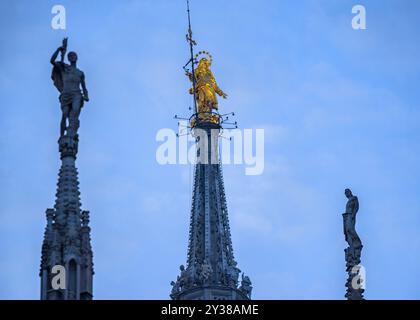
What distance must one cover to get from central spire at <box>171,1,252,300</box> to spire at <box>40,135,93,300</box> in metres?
61.4

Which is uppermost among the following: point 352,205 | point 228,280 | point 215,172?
point 215,172

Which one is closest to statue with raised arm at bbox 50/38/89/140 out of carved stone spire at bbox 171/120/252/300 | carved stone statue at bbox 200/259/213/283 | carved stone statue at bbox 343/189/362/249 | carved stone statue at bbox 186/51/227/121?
A: carved stone statue at bbox 343/189/362/249

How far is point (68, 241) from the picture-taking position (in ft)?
180

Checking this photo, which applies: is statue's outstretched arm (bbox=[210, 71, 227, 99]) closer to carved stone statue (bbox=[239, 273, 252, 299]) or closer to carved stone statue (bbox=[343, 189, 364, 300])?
carved stone statue (bbox=[239, 273, 252, 299])

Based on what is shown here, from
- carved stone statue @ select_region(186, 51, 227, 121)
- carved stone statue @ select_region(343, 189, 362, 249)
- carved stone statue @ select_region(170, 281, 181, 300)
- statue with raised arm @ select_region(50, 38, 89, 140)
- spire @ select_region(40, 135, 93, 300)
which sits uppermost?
carved stone statue @ select_region(186, 51, 227, 121)

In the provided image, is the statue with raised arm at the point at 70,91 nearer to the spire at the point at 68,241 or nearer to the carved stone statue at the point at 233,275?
the spire at the point at 68,241

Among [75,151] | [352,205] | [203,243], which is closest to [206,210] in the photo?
[203,243]

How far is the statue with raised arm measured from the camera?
188 feet

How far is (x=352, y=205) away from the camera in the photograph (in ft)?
213

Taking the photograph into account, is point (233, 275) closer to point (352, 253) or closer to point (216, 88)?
point (216, 88)

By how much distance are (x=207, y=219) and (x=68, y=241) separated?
71809 mm

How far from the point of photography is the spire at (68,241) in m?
53.8
